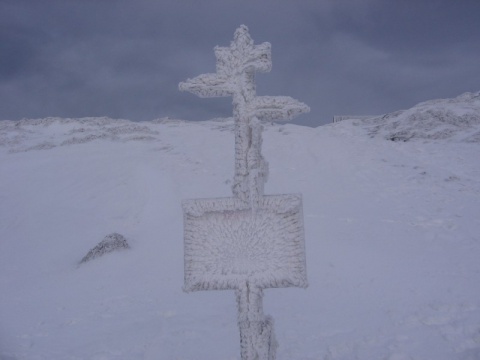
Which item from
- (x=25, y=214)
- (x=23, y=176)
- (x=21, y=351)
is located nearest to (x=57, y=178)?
(x=23, y=176)

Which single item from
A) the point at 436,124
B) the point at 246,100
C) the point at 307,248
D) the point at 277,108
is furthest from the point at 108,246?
the point at 436,124

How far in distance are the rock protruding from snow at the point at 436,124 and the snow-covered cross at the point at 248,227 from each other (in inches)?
651

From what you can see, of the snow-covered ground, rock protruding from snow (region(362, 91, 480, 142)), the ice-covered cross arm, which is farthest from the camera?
rock protruding from snow (region(362, 91, 480, 142))

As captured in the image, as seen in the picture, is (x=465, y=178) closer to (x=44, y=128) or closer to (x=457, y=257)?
(x=457, y=257)

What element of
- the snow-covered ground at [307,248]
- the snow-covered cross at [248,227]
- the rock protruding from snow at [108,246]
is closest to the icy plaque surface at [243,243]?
the snow-covered cross at [248,227]

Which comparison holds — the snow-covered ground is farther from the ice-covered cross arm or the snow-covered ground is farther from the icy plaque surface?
the ice-covered cross arm

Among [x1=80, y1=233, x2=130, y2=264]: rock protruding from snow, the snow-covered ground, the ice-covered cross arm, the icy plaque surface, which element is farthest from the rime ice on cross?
[x1=80, y1=233, x2=130, y2=264]: rock protruding from snow

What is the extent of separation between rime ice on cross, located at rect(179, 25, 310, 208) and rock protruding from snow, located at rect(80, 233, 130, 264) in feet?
21.2

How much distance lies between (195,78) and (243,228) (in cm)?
131

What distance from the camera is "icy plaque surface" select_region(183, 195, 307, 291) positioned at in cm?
351

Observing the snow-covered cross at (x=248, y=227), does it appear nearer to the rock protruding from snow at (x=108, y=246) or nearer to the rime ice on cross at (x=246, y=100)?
the rime ice on cross at (x=246, y=100)

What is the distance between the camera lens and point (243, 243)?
357 cm

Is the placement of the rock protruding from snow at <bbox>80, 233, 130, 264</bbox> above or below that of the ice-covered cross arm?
below

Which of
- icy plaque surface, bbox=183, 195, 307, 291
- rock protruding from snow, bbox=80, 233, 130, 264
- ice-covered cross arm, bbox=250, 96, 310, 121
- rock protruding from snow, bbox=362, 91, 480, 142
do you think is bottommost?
icy plaque surface, bbox=183, 195, 307, 291
